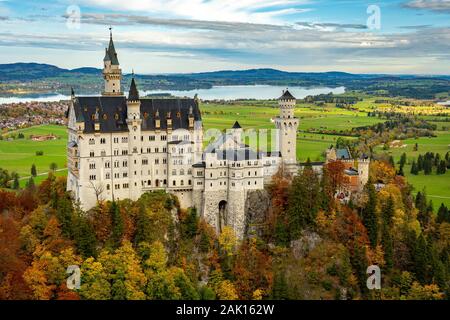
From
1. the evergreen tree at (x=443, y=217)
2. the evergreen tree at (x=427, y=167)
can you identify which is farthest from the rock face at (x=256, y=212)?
the evergreen tree at (x=427, y=167)

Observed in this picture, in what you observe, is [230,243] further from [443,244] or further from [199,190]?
[443,244]

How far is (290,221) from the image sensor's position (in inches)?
2581

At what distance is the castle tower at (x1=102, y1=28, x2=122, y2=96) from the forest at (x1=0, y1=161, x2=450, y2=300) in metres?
13.7

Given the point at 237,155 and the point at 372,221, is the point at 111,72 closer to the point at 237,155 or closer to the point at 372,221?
the point at 237,155

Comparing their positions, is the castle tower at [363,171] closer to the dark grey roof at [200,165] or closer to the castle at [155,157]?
the castle at [155,157]

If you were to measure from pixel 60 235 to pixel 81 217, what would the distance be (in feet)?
9.74

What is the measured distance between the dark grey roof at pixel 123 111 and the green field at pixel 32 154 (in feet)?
138

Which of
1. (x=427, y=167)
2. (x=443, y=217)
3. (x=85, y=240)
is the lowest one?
(x=443, y=217)

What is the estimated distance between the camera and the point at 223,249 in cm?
6550

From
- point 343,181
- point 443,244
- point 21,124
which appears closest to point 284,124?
point 343,181

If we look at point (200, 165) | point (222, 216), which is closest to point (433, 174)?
point (222, 216)

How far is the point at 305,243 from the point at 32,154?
8552cm
